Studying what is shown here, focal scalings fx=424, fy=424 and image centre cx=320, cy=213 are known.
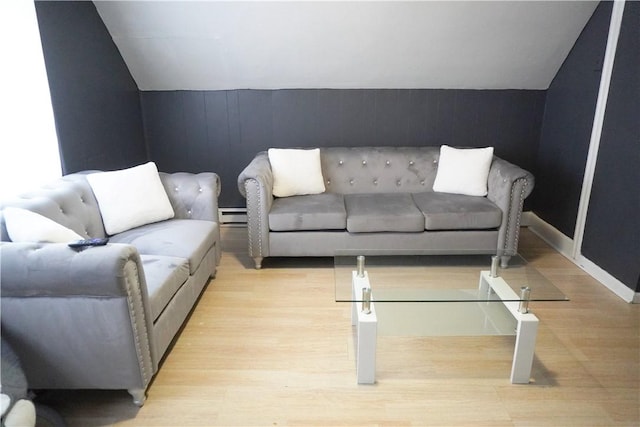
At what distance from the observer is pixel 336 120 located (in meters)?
3.90

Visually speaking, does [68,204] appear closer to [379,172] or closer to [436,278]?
[436,278]

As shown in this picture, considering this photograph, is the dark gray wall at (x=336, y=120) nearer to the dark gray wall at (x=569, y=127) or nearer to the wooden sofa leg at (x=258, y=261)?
the dark gray wall at (x=569, y=127)

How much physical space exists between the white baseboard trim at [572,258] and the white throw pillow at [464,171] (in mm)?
775

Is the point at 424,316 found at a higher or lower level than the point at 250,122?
lower

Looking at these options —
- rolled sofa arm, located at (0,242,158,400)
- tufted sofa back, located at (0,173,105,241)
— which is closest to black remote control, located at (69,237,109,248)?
rolled sofa arm, located at (0,242,158,400)

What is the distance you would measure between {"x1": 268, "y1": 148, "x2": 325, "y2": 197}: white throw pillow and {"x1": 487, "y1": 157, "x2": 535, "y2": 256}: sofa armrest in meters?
1.34

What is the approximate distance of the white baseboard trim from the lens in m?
2.69

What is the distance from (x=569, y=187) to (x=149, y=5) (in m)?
3.47

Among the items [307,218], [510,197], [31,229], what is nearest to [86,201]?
[31,229]

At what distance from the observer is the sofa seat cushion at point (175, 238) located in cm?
238

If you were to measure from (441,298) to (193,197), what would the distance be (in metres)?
1.74

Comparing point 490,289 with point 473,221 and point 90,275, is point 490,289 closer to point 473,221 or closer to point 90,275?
point 473,221

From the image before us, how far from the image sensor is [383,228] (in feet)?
9.93

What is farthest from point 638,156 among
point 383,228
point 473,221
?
point 383,228
